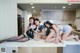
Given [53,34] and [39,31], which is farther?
[39,31]

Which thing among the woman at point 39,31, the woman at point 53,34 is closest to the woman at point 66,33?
the woman at point 53,34

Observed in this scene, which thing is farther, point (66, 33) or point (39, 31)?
point (39, 31)

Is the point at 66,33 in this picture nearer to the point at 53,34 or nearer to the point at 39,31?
the point at 53,34

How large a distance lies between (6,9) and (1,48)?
3361mm

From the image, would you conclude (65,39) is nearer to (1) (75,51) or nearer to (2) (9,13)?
(1) (75,51)

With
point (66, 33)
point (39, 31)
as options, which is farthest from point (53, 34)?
point (39, 31)

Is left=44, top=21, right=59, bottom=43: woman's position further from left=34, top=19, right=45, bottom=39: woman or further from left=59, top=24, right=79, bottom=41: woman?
left=34, top=19, right=45, bottom=39: woman

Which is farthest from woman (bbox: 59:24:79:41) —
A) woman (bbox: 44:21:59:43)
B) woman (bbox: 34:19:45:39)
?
woman (bbox: 34:19:45:39)

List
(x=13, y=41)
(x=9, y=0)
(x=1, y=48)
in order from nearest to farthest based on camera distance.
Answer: (x=1, y=48)
(x=13, y=41)
(x=9, y=0)

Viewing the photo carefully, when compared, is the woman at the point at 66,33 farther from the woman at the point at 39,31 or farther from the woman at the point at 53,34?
the woman at the point at 39,31

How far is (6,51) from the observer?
5.97ft

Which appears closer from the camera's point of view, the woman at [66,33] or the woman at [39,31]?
the woman at [66,33]

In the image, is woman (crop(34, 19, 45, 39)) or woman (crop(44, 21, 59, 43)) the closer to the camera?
woman (crop(44, 21, 59, 43))

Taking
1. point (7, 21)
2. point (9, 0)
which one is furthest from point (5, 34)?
point (9, 0)
